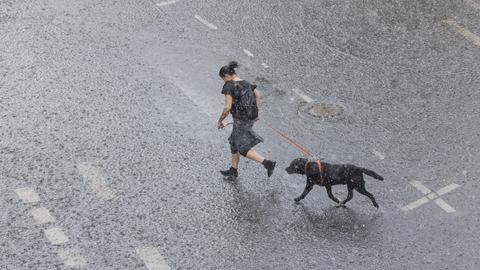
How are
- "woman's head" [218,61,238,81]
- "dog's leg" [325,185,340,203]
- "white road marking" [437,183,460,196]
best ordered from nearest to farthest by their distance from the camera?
1. "dog's leg" [325,185,340,203]
2. "woman's head" [218,61,238,81]
3. "white road marking" [437,183,460,196]

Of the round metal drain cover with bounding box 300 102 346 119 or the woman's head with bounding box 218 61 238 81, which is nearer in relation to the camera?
the woman's head with bounding box 218 61 238 81

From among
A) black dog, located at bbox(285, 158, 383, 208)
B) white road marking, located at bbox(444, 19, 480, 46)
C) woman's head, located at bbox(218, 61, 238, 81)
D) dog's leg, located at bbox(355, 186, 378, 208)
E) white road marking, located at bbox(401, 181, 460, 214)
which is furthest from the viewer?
white road marking, located at bbox(444, 19, 480, 46)

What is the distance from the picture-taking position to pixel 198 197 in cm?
948

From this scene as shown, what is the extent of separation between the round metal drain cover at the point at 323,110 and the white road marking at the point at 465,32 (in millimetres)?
3179

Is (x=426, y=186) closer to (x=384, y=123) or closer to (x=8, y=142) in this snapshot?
(x=384, y=123)

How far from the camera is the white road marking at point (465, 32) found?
42.3 feet

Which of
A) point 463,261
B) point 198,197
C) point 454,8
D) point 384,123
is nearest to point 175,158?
point 198,197

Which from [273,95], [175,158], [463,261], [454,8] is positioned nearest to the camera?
[463,261]

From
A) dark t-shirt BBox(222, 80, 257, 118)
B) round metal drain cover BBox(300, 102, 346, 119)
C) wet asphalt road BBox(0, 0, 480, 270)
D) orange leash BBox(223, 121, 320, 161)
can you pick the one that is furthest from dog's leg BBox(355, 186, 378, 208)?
round metal drain cover BBox(300, 102, 346, 119)

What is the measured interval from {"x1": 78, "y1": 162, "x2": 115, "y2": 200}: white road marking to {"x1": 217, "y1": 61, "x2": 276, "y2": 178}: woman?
154 centimetres

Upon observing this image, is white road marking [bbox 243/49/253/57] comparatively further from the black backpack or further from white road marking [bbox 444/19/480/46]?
white road marking [bbox 444/19/480/46]

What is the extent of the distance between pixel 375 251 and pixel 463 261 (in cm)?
96

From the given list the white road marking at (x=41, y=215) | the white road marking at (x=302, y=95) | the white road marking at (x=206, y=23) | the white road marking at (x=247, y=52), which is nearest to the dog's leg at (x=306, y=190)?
the white road marking at (x=302, y=95)

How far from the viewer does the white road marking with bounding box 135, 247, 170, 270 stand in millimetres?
8320
